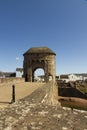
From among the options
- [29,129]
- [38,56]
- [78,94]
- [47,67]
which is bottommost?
[78,94]

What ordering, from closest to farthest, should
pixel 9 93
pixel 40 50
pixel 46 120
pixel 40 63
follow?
1. pixel 46 120
2. pixel 9 93
3. pixel 40 63
4. pixel 40 50

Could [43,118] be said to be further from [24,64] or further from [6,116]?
[24,64]

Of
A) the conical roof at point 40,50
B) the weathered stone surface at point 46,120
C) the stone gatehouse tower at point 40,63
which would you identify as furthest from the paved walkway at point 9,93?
the conical roof at point 40,50

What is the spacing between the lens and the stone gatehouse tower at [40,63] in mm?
39438

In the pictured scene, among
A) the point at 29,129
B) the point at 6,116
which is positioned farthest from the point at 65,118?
the point at 6,116

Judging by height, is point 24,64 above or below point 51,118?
above

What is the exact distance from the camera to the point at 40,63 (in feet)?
130

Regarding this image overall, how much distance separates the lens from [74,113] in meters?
2.33

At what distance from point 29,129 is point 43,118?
12.9 inches

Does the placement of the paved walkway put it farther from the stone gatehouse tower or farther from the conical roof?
the conical roof

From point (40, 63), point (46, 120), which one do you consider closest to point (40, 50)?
point (40, 63)

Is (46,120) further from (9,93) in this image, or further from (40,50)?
(40,50)

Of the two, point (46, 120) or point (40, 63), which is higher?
point (40, 63)

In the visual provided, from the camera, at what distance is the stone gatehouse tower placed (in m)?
39.4
